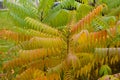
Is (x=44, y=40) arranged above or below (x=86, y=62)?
above

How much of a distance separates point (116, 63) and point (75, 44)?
87cm

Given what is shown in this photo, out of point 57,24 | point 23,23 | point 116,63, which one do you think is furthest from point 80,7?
point 116,63

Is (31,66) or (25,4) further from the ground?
(25,4)

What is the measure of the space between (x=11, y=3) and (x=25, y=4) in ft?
1.04

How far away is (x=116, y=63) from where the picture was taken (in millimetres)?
5652

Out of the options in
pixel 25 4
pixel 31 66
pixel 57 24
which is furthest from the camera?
pixel 25 4

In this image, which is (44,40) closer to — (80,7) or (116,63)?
(116,63)

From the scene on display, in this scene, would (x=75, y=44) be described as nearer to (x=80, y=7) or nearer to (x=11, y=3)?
(x=80, y=7)

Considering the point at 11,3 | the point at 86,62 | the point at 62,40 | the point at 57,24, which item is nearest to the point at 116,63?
the point at 86,62

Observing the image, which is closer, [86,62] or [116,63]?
[86,62]

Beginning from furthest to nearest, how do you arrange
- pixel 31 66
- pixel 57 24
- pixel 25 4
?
pixel 25 4 → pixel 57 24 → pixel 31 66

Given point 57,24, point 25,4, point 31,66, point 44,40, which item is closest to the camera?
point 44,40

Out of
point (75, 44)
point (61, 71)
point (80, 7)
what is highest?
point (80, 7)

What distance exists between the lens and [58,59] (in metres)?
5.29
